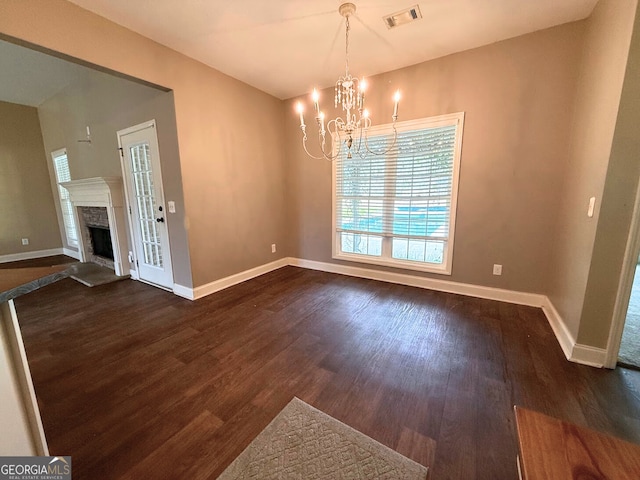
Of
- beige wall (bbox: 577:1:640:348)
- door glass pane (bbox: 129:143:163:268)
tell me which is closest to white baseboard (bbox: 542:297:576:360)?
beige wall (bbox: 577:1:640:348)

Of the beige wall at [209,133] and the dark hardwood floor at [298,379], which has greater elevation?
the beige wall at [209,133]

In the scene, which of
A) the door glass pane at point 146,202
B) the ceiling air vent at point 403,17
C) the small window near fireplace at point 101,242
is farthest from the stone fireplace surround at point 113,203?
the ceiling air vent at point 403,17

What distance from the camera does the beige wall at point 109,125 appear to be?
294 centimetres

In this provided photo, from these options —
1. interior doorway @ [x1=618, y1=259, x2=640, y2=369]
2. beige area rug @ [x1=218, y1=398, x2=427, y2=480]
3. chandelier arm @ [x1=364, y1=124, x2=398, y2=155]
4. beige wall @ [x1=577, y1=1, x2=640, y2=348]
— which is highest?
chandelier arm @ [x1=364, y1=124, x2=398, y2=155]

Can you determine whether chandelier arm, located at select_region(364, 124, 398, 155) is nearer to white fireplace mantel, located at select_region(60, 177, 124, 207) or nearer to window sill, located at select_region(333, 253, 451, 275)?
window sill, located at select_region(333, 253, 451, 275)

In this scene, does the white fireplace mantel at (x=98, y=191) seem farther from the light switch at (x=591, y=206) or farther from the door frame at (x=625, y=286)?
the door frame at (x=625, y=286)

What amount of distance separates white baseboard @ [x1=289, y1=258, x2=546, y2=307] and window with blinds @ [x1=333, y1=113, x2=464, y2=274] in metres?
0.17

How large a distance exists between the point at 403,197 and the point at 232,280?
262cm

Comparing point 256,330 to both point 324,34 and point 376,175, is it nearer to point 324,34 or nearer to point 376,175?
point 376,175

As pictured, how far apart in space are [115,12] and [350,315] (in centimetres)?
341

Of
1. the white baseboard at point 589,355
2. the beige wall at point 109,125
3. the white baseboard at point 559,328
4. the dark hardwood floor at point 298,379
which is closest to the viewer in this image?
the dark hardwood floor at point 298,379

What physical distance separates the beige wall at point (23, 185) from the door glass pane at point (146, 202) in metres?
3.71

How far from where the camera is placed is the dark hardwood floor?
50.6 inches

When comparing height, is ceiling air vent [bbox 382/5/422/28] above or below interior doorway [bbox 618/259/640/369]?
above
